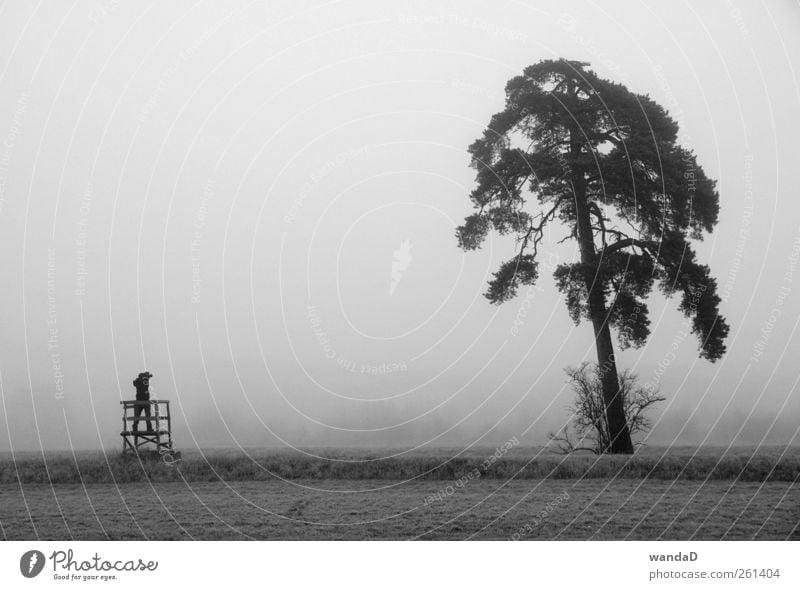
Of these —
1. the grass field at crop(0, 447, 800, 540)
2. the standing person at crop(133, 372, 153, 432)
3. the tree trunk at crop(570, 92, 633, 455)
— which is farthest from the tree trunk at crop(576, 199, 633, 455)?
the standing person at crop(133, 372, 153, 432)

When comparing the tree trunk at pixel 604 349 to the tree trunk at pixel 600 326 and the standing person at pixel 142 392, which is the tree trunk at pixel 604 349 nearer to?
the tree trunk at pixel 600 326

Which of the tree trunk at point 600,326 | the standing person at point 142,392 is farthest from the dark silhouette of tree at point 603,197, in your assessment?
the standing person at point 142,392

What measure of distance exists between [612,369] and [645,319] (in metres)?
1.56

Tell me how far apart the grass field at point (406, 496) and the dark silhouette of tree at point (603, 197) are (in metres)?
3.43

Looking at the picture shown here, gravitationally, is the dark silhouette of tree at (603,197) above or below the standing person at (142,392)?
above

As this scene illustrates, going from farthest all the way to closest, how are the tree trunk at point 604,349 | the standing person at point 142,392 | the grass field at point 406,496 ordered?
the tree trunk at point 604,349 → the standing person at point 142,392 → the grass field at point 406,496

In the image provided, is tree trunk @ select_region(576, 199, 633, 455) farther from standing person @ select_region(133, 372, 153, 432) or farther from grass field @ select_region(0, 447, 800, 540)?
standing person @ select_region(133, 372, 153, 432)

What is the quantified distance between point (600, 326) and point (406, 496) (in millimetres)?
7236

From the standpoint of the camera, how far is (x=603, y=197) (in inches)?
902

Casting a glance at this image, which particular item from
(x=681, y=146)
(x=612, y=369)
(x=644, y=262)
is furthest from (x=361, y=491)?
(x=681, y=146)

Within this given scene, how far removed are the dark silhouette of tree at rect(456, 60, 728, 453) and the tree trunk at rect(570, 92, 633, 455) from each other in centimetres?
3

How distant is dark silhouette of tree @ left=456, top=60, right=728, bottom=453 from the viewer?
22.1 m

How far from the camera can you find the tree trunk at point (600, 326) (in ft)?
70.2
